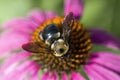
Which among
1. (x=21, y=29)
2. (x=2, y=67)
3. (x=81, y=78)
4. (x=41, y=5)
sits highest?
(x=41, y=5)

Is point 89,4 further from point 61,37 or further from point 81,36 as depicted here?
point 61,37

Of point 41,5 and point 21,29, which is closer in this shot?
point 21,29

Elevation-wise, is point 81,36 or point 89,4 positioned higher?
point 89,4

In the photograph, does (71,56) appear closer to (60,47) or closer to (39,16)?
(60,47)

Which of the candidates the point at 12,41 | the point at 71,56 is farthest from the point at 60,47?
the point at 12,41

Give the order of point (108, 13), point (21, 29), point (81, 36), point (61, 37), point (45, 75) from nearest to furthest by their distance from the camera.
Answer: point (61, 37)
point (45, 75)
point (81, 36)
point (21, 29)
point (108, 13)

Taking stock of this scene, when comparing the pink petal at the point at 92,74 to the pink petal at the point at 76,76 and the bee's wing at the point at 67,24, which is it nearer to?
the pink petal at the point at 76,76

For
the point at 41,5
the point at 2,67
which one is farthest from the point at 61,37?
the point at 41,5
